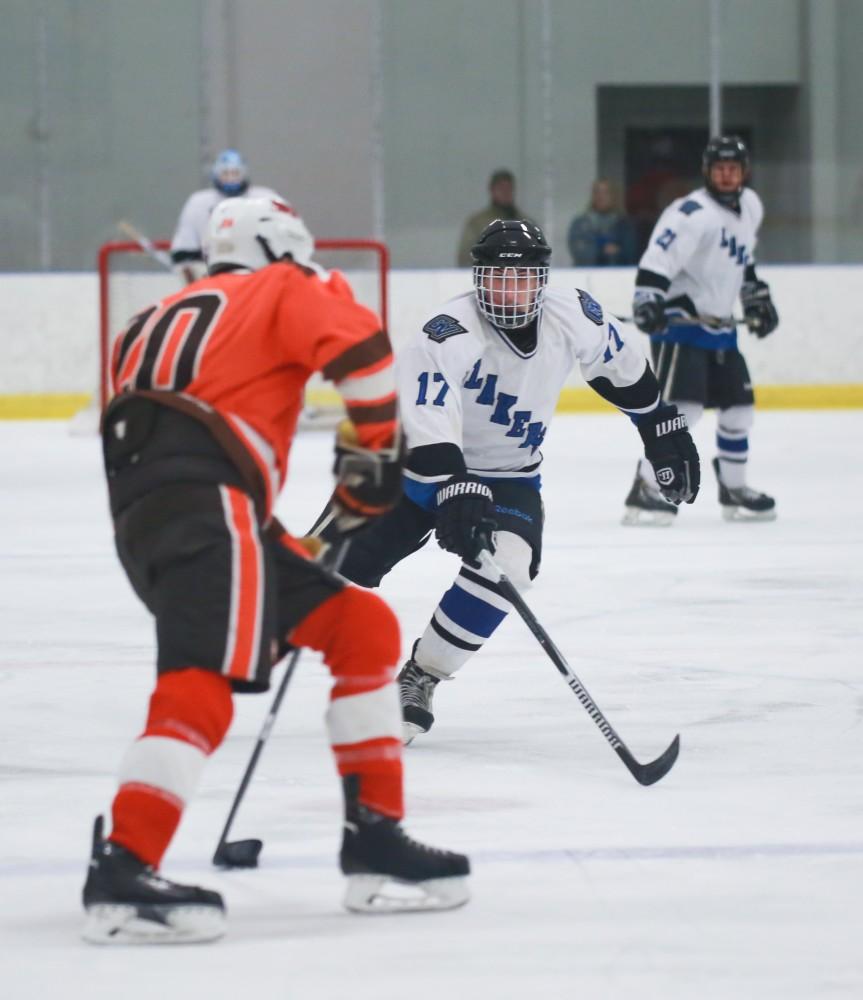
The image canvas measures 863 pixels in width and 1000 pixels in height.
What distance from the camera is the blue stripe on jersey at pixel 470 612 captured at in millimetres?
3521

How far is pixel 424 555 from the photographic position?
6.14m

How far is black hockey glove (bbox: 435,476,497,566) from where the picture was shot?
10.7ft

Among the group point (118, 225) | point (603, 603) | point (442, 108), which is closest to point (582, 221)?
point (442, 108)

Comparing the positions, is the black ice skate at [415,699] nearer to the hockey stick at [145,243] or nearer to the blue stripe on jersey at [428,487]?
the blue stripe on jersey at [428,487]

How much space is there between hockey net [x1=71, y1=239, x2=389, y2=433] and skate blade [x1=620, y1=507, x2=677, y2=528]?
3.66m

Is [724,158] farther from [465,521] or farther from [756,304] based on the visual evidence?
[465,521]

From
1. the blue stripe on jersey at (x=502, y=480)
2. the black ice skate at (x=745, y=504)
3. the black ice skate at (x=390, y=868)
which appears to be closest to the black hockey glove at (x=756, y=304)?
the black ice skate at (x=745, y=504)

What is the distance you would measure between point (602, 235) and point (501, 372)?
7866 mm

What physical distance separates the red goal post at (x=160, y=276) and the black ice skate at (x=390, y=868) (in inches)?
304

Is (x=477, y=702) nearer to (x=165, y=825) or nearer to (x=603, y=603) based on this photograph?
(x=603, y=603)

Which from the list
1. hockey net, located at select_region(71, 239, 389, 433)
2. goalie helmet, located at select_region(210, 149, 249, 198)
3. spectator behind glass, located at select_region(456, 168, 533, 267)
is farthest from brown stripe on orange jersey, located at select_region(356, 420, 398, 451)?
spectator behind glass, located at select_region(456, 168, 533, 267)

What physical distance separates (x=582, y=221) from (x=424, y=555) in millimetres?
5571

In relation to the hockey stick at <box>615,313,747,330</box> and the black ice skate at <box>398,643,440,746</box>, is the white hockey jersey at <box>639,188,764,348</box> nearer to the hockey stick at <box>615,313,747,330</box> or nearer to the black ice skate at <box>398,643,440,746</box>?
the hockey stick at <box>615,313,747,330</box>

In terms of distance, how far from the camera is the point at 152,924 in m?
2.35
